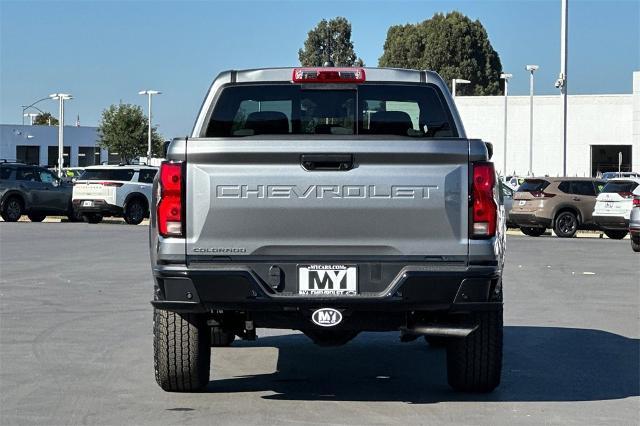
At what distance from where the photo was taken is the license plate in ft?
25.0

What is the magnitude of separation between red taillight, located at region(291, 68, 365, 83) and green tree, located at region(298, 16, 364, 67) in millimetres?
118850

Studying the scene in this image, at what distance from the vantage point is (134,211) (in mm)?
38531

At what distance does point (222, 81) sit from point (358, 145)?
1376 mm

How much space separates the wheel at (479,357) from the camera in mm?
8297

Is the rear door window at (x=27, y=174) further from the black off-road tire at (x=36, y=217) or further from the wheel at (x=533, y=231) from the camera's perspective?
the wheel at (x=533, y=231)

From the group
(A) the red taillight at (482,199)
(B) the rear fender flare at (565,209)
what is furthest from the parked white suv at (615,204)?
(A) the red taillight at (482,199)

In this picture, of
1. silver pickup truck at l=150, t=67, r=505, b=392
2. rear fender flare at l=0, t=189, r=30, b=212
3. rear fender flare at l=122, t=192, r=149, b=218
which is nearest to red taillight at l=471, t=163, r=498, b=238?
silver pickup truck at l=150, t=67, r=505, b=392

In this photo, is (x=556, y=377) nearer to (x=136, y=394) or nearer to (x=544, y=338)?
(x=544, y=338)

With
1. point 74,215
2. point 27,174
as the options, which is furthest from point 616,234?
point 27,174

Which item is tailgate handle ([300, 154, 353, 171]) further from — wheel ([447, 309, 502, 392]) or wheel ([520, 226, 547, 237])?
wheel ([520, 226, 547, 237])

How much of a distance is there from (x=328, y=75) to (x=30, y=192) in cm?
3229

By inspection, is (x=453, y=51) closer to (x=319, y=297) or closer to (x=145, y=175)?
(x=145, y=175)

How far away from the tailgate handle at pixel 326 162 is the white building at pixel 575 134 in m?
70.4

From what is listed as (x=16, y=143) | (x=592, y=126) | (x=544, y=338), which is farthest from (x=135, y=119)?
(x=544, y=338)
